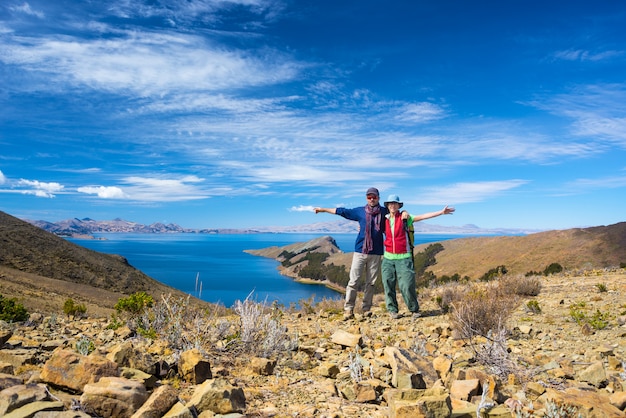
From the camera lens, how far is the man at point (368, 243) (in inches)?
346

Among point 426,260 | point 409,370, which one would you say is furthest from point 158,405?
point 426,260

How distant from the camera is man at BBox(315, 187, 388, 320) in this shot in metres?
8.79

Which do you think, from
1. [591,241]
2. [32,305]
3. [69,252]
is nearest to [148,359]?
[32,305]

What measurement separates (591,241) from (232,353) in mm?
58029

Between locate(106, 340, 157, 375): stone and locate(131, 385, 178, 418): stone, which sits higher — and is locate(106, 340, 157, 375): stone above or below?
above

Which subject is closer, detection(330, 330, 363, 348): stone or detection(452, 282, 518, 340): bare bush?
detection(330, 330, 363, 348): stone

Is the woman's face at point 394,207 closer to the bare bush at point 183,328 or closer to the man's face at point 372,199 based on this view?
the man's face at point 372,199

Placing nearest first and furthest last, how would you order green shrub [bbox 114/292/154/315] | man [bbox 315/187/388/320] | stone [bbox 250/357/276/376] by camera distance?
stone [bbox 250/357/276/376]
man [bbox 315/187/388/320]
green shrub [bbox 114/292/154/315]

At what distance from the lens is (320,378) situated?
168 inches

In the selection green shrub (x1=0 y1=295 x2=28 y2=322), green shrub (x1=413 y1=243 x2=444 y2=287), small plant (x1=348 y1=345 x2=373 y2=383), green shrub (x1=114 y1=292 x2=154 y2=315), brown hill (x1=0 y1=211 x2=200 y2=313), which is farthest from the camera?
green shrub (x1=413 y1=243 x2=444 y2=287)

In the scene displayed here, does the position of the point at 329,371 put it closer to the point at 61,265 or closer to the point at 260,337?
the point at 260,337

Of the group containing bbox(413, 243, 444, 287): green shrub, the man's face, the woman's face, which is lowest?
bbox(413, 243, 444, 287): green shrub

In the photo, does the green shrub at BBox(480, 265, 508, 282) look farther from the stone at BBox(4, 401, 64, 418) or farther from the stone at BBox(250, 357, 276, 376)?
the stone at BBox(4, 401, 64, 418)

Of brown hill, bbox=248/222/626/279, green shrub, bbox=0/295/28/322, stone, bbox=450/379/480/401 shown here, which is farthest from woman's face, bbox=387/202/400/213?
brown hill, bbox=248/222/626/279
